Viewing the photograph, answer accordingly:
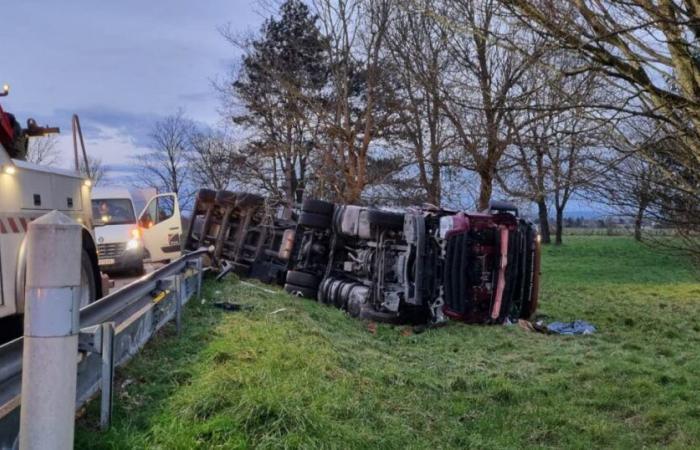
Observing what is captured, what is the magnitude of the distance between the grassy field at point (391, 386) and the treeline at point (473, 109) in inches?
51.2

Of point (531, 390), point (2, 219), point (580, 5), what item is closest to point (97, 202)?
point (2, 219)

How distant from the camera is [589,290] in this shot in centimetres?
1758

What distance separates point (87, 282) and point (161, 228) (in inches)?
425

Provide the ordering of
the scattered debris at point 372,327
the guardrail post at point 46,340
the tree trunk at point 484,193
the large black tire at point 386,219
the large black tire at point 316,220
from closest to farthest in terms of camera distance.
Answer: the guardrail post at point 46,340 < the scattered debris at point 372,327 < the large black tire at point 386,219 < the large black tire at point 316,220 < the tree trunk at point 484,193

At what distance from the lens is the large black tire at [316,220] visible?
1270 centimetres

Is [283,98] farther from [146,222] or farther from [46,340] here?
[46,340]

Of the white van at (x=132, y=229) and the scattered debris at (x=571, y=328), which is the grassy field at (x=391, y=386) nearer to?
the scattered debris at (x=571, y=328)

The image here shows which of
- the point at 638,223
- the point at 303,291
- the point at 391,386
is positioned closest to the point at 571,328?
the point at 303,291

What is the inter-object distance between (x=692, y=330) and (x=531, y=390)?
571 cm

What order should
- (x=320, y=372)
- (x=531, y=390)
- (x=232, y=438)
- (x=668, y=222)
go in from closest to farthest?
(x=232, y=438)
(x=668, y=222)
(x=320, y=372)
(x=531, y=390)

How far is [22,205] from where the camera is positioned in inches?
211

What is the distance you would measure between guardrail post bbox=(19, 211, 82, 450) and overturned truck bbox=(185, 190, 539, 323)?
7.96 meters

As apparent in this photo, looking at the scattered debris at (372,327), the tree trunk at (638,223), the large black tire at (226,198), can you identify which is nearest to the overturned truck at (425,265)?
the scattered debris at (372,327)

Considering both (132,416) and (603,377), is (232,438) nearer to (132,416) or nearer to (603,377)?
(132,416)
